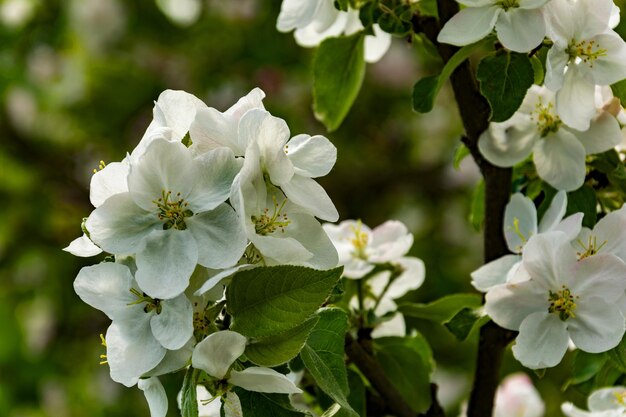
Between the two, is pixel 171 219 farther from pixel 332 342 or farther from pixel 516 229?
pixel 516 229

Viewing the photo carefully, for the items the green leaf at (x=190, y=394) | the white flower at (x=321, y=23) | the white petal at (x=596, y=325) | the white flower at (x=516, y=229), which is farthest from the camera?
the white flower at (x=321, y=23)

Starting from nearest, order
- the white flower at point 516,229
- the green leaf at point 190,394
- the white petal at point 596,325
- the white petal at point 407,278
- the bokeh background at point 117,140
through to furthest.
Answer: the green leaf at point 190,394 → the white petal at point 596,325 → the white flower at point 516,229 → the white petal at point 407,278 → the bokeh background at point 117,140

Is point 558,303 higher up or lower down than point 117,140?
higher up

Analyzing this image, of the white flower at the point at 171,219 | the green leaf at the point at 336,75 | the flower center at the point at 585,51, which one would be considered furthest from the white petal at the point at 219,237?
the green leaf at the point at 336,75

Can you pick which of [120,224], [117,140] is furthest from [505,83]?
[117,140]

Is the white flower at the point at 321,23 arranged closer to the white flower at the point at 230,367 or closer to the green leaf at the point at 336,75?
the green leaf at the point at 336,75

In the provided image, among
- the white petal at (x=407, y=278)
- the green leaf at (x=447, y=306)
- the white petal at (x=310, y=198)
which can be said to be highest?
the white petal at (x=310, y=198)

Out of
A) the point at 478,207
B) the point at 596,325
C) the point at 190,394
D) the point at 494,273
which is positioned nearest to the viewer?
the point at 190,394
